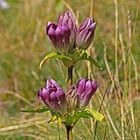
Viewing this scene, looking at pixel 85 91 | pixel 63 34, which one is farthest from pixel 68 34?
pixel 85 91

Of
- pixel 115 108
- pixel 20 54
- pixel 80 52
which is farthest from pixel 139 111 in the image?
pixel 20 54

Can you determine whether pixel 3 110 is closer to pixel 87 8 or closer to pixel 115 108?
pixel 115 108

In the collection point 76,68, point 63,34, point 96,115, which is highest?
point 76,68

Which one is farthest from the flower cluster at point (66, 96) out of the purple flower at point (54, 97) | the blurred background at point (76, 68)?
the blurred background at point (76, 68)

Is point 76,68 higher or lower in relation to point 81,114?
higher

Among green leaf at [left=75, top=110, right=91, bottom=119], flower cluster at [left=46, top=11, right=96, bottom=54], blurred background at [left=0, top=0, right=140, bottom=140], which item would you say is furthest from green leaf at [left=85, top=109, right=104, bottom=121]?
blurred background at [left=0, top=0, right=140, bottom=140]

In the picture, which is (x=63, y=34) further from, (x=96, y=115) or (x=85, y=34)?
(x=96, y=115)
